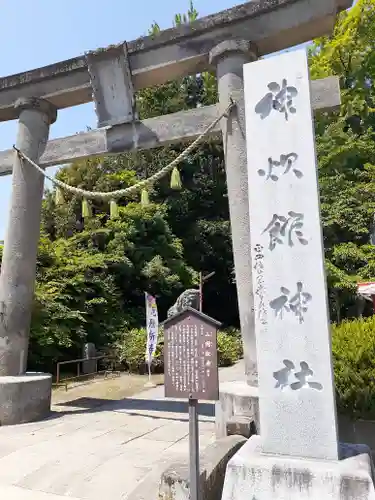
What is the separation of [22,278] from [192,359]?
15.3ft

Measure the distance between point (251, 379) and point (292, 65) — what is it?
3.78 m

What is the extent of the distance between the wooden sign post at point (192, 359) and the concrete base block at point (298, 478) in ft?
1.89

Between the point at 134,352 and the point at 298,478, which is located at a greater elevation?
the point at 134,352

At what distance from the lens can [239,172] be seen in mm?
5781

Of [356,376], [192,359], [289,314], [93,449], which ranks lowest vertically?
[93,449]

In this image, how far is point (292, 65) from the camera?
142 inches

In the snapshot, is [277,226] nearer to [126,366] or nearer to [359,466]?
[359,466]

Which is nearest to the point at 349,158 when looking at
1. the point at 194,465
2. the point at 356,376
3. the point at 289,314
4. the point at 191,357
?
the point at 356,376

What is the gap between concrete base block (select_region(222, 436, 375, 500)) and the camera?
2.81m

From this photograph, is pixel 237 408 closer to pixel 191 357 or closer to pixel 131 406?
pixel 191 357

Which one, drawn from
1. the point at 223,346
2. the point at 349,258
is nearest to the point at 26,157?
the point at 223,346

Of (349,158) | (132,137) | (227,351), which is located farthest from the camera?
(349,158)

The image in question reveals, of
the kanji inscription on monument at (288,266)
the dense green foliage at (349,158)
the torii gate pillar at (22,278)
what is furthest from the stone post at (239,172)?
the dense green foliage at (349,158)

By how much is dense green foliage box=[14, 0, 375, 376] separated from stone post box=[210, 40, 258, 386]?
7.18m
